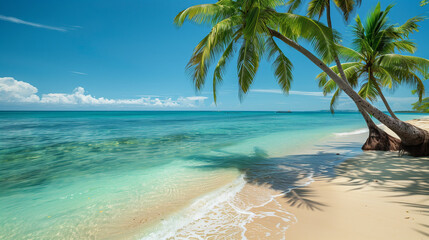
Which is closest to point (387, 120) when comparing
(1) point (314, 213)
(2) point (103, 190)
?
(1) point (314, 213)

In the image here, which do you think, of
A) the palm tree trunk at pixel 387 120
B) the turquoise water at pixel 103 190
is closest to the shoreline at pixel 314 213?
the turquoise water at pixel 103 190

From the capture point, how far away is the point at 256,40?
6.38 metres

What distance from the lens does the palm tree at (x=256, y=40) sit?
5.61 metres

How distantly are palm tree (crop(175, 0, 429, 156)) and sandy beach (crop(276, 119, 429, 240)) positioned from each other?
1424 mm

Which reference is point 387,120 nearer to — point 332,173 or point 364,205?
point 332,173

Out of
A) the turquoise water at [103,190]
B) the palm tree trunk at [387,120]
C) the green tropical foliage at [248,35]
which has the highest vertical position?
the green tropical foliage at [248,35]

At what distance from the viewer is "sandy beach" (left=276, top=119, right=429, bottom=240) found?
2.54 metres

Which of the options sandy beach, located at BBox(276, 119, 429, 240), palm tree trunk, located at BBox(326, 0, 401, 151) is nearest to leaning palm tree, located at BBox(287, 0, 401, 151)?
palm tree trunk, located at BBox(326, 0, 401, 151)

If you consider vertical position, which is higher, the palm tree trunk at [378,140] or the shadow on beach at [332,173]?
the palm tree trunk at [378,140]

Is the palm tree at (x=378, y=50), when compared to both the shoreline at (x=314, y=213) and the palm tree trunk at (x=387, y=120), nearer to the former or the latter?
the palm tree trunk at (x=387, y=120)

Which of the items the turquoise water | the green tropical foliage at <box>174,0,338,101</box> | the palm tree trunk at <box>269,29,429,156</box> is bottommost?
the turquoise water

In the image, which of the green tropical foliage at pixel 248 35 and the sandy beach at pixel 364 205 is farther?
the green tropical foliage at pixel 248 35

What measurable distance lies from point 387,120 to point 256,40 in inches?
175

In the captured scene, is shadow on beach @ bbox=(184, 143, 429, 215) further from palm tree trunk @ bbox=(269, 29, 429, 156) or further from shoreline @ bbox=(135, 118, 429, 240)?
palm tree trunk @ bbox=(269, 29, 429, 156)
